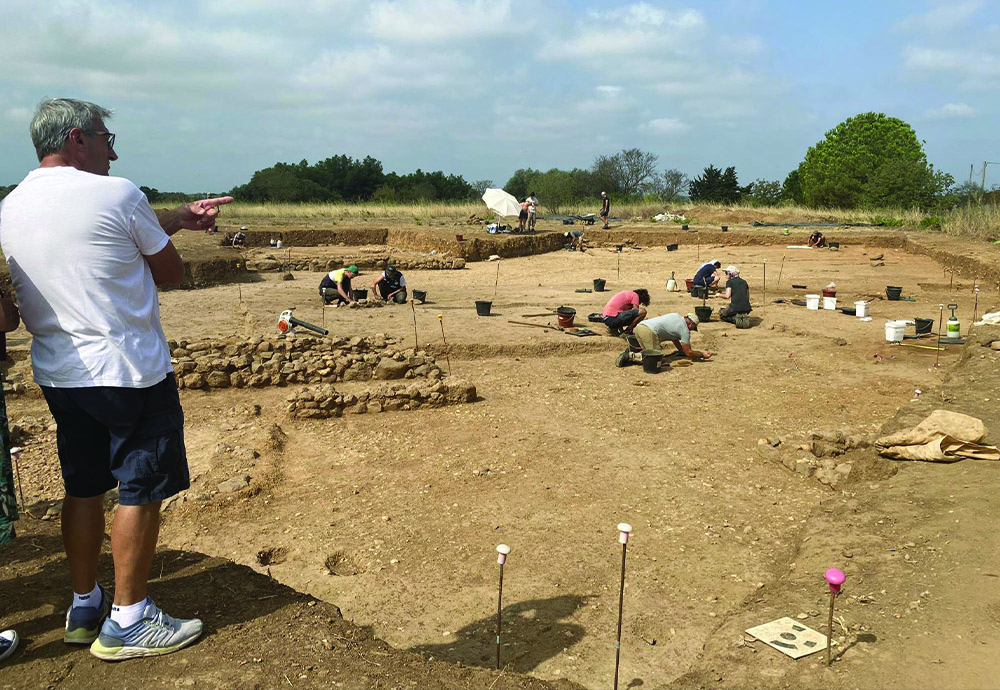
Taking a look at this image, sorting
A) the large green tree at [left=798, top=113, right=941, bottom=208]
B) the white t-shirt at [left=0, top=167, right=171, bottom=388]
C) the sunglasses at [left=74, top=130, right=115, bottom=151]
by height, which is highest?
the large green tree at [left=798, top=113, right=941, bottom=208]

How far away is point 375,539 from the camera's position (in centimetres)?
561

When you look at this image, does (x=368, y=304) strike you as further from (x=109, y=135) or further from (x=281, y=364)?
(x=109, y=135)

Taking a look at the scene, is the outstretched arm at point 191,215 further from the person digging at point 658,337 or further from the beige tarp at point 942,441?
the person digging at point 658,337

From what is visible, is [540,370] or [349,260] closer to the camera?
[540,370]

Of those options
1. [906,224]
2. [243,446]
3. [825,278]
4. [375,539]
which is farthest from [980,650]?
[906,224]

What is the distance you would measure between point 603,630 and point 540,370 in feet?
21.1

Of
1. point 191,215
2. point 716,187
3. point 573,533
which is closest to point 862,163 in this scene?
point 716,187

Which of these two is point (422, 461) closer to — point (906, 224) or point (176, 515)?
point (176, 515)

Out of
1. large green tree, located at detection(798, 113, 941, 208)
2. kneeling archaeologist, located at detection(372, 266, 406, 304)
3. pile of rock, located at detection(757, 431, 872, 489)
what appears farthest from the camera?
large green tree, located at detection(798, 113, 941, 208)

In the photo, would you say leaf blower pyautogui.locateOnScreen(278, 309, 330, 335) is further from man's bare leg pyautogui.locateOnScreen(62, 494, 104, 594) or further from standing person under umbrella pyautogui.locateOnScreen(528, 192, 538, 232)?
standing person under umbrella pyautogui.locateOnScreen(528, 192, 538, 232)

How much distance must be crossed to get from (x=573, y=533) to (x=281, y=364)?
5.85 m

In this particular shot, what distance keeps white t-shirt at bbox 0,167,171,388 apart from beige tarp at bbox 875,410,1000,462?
5828 mm

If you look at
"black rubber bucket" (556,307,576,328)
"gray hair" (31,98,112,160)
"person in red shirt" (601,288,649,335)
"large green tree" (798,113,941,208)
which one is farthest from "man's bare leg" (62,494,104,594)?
"large green tree" (798,113,941,208)

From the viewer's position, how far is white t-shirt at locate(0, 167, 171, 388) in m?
2.70
